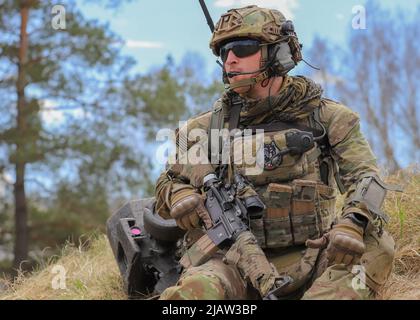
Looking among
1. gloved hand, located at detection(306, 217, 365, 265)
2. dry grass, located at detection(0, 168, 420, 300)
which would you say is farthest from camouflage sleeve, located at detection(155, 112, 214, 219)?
dry grass, located at detection(0, 168, 420, 300)

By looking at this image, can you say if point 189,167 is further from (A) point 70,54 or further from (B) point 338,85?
(B) point 338,85

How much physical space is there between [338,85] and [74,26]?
55.9ft

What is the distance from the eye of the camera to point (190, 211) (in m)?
3.76

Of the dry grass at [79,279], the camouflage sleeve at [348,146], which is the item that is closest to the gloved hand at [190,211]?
the camouflage sleeve at [348,146]

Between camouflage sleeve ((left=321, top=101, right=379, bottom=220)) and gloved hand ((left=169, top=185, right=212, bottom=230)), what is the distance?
77cm

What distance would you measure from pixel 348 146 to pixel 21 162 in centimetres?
1033

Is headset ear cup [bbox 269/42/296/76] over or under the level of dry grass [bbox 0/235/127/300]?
over

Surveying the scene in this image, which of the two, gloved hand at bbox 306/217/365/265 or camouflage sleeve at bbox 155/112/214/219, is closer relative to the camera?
gloved hand at bbox 306/217/365/265

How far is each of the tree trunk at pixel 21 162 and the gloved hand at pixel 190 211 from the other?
387 inches

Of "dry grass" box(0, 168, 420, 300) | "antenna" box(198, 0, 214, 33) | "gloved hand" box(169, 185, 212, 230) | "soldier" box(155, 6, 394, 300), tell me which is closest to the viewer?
"soldier" box(155, 6, 394, 300)

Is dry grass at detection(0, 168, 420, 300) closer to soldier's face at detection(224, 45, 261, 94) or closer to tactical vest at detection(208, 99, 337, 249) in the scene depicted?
tactical vest at detection(208, 99, 337, 249)

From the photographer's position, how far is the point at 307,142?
379cm

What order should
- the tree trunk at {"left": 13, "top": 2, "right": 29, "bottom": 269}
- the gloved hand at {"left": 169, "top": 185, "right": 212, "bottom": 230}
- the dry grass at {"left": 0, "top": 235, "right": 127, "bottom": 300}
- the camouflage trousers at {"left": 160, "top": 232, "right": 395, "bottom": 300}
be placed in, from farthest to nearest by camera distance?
the tree trunk at {"left": 13, "top": 2, "right": 29, "bottom": 269}
the dry grass at {"left": 0, "top": 235, "right": 127, "bottom": 300}
the gloved hand at {"left": 169, "top": 185, "right": 212, "bottom": 230}
the camouflage trousers at {"left": 160, "top": 232, "right": 395, "bottom": 300}

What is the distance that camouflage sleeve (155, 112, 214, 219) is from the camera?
399 cm
